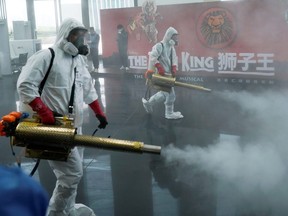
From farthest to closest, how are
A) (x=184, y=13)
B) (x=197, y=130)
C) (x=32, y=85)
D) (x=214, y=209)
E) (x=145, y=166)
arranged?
(x=184, y=13) → (x=197, y=130) → (x=145, y=166) → (x=214, y=209) → (x=32, y=85)

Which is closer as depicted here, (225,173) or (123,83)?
(225,173)

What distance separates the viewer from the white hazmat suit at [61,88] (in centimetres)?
276

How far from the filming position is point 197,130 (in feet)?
20.0

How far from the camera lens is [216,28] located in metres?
10.7

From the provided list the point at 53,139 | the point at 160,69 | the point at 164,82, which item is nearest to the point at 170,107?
the point at 160,69

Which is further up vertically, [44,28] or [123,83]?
[44,28]

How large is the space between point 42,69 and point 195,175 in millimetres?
2343

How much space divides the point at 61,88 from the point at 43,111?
0.31m

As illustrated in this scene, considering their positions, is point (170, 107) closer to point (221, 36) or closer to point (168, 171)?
point (168, 171)

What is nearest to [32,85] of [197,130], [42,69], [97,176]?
[42,69]

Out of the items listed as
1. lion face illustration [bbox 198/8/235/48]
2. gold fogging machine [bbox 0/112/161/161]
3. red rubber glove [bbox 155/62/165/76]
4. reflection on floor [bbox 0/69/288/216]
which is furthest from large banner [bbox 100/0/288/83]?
gold fogging machine [bbox 0/112/161/161]

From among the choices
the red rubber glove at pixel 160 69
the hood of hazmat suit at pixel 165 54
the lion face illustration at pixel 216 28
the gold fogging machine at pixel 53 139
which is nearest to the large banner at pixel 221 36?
the lion face illustration at pixel 216 28

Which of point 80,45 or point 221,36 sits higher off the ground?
point 221,36

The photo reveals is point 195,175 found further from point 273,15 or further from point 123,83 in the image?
point 123,83
